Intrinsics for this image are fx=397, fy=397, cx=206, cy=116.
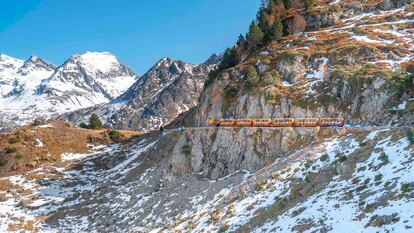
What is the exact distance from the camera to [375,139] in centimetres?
3688

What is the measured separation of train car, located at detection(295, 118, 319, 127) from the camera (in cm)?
5416

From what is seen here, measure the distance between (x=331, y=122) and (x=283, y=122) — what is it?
734 cm

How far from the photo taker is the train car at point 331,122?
52312 millimetres

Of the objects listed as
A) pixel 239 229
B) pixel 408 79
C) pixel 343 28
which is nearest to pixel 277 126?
pixel 408 79

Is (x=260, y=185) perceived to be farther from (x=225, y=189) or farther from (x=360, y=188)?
(x=360, y=188)

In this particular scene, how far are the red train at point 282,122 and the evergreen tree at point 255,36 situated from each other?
27.4 m

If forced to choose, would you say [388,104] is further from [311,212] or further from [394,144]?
[311,212]

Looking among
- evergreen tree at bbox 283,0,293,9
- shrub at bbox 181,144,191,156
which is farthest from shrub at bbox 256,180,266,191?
evergreen tree at bbox 283,0,293,9

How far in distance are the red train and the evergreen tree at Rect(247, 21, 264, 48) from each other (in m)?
27.4

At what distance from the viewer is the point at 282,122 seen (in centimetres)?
5788

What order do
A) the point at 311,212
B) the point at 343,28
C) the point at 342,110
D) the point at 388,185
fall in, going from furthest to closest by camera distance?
the point at 343,28 → the point at 342,110 → the point at 311,212 → the point at 388,185

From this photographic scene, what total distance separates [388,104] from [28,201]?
202ft

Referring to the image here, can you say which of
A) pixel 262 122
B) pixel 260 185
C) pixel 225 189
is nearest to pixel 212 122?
pixel 262 122

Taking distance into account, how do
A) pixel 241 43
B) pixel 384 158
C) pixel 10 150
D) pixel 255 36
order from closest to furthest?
pixel 384 158 < pixel 255 36 < pixel 10 150 < pixel 241 43
